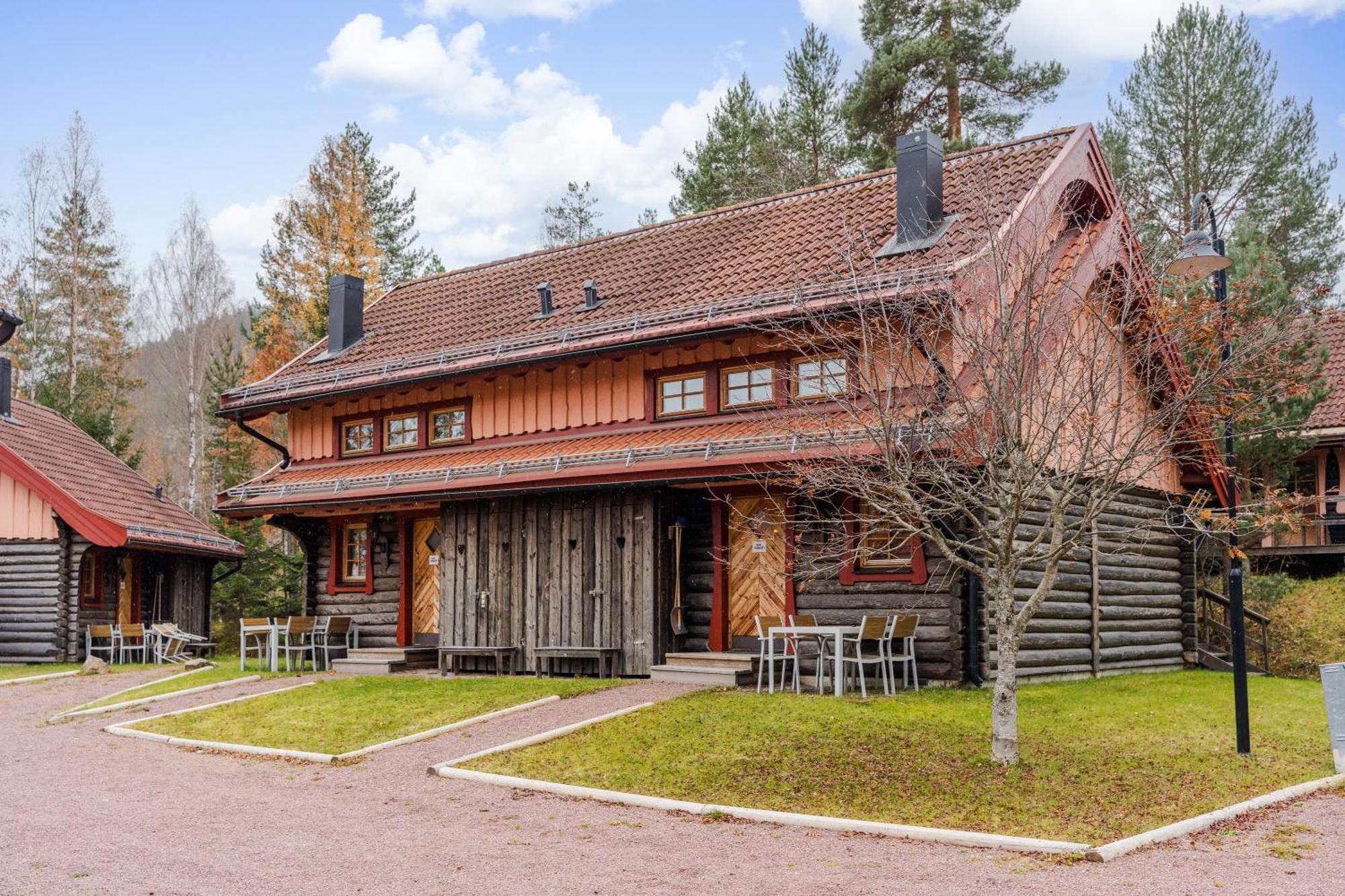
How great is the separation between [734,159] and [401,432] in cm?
1770

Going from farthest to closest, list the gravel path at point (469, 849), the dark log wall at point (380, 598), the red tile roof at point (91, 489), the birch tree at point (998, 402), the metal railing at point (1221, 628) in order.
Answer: the red tile roof at point (91, 489)
the metal railing at point (1221, 628)
the dark log wall at point (380, 598)
the birch tree at point (998, 402)
the gravel path at point (469, 849)

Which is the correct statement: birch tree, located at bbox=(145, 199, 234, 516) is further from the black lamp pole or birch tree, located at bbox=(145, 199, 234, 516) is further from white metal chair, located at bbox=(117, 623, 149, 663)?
the black lamp pole

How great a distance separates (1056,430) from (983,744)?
325cm

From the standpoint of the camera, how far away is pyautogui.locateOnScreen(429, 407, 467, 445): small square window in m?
20.5

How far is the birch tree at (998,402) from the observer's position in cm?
1048

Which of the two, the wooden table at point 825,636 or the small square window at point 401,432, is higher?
the small square window at point 401,432

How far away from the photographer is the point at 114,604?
26.0 metres

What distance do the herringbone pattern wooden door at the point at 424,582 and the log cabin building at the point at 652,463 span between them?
42mm

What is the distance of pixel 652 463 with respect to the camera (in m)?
16.1

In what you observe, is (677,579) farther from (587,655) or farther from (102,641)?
(102,641)

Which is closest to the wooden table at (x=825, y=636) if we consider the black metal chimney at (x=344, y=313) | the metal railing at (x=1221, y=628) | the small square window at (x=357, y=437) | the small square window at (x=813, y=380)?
the small square window at (x=813, y=380)

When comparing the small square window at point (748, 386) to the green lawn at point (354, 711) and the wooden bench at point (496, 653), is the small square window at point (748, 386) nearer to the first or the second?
the green lawn at point (354, 711)

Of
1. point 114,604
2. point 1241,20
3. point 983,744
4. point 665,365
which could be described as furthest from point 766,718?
point 1241,20

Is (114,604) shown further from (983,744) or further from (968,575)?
(983,744)
